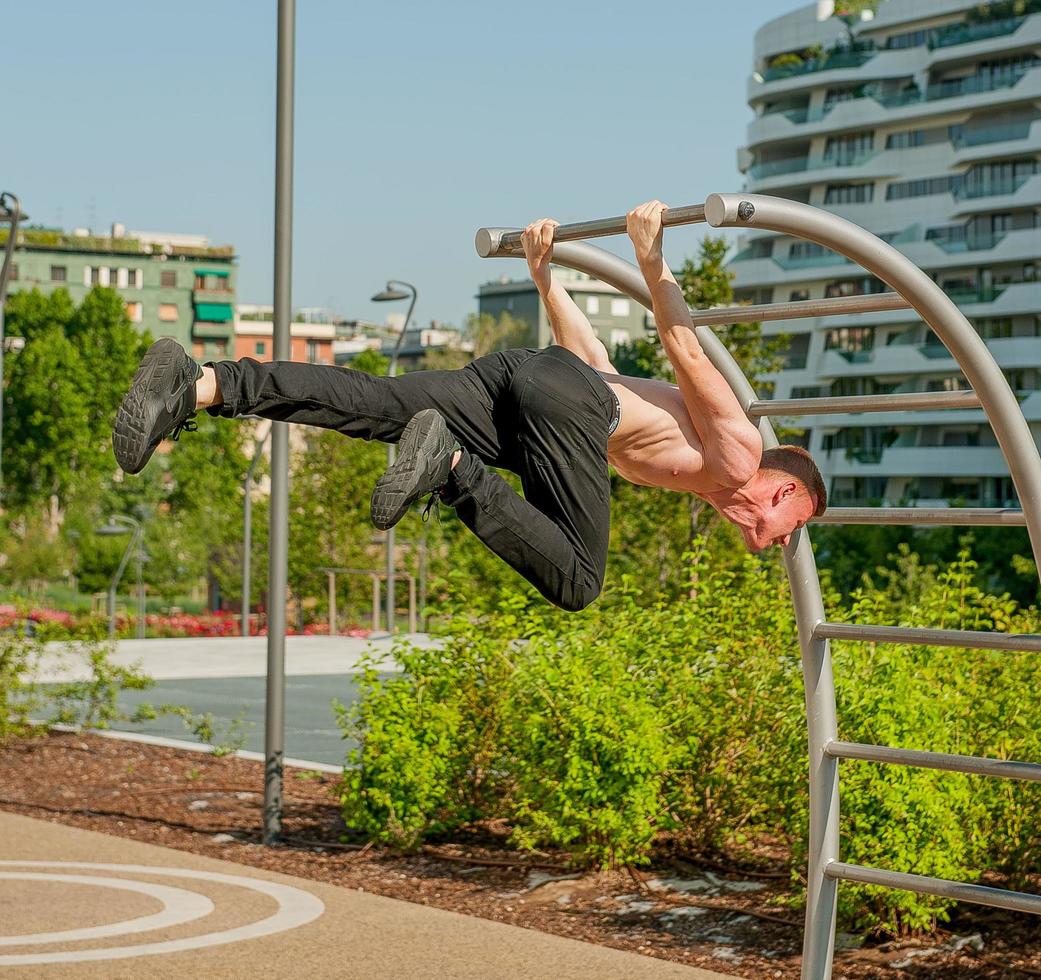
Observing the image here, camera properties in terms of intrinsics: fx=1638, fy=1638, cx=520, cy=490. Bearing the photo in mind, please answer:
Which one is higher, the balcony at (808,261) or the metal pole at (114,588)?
the balcony at (808,261)

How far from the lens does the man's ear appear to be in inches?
201

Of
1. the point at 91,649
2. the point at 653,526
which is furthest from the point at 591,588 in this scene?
the point at 653,526

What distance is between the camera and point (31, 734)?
45.3ft

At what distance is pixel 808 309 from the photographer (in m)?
5.43

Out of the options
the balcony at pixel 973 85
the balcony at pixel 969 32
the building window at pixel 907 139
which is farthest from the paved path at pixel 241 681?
the building window at pixel 907 139

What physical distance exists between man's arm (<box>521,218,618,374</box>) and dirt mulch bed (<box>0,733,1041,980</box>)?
3.02 metres

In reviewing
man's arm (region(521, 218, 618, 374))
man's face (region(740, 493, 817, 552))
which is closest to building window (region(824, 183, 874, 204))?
man's arm (region(521, 218, 618, 374))

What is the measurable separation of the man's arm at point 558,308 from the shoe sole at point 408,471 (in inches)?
35.4

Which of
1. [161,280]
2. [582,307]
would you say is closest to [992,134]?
[582,307]

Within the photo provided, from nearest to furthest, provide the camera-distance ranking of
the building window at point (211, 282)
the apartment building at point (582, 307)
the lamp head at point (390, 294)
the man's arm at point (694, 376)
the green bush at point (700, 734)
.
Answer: the man's arm at point (694, 376), the green bush at point (700, 734), the lamp head at point (390, 294), the building window at point (211, 282), the apartment building at point (582, 307)

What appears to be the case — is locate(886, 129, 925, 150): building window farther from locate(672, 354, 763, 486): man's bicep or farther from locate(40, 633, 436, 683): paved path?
locate(672, 354, 763, 486): man's bicep

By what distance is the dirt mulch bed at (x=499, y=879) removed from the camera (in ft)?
23.0

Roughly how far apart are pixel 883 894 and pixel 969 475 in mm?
65212

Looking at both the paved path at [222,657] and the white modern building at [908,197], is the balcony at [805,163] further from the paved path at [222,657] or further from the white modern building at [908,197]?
the paved path at [222,657]
